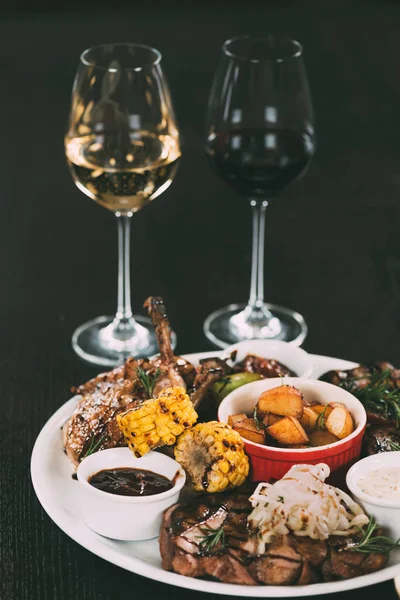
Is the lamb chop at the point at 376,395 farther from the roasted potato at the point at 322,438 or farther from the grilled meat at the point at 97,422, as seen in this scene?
the grilled meat at the point at 97,422

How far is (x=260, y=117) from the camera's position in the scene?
2.78 m

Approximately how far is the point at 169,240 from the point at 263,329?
0.61m

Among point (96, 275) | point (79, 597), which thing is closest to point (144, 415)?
point (79, 597)

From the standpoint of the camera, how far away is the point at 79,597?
189 centimetres

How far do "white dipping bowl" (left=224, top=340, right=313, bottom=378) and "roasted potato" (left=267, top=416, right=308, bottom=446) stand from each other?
38cm


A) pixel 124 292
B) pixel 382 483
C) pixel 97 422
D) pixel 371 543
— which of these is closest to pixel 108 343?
pixel 124 292

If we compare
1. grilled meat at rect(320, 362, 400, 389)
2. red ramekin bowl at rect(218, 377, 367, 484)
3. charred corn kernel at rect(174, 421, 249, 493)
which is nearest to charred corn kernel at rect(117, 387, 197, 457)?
charred corn kernel at rect(174, 421, 249, 493)

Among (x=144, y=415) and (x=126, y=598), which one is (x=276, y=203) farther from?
(x=126, y=598)

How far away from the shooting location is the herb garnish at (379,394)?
92.1 inches

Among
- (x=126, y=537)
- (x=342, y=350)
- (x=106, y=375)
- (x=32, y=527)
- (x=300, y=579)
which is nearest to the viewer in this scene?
(x=300, y=579)

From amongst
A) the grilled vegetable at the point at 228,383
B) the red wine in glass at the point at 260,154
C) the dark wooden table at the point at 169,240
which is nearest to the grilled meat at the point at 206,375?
the grilled vegetable at the point at 228,383

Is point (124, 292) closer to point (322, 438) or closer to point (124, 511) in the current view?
point (322, 438)

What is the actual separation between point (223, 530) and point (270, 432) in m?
0.32

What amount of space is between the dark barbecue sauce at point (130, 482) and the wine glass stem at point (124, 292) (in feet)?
3.17
